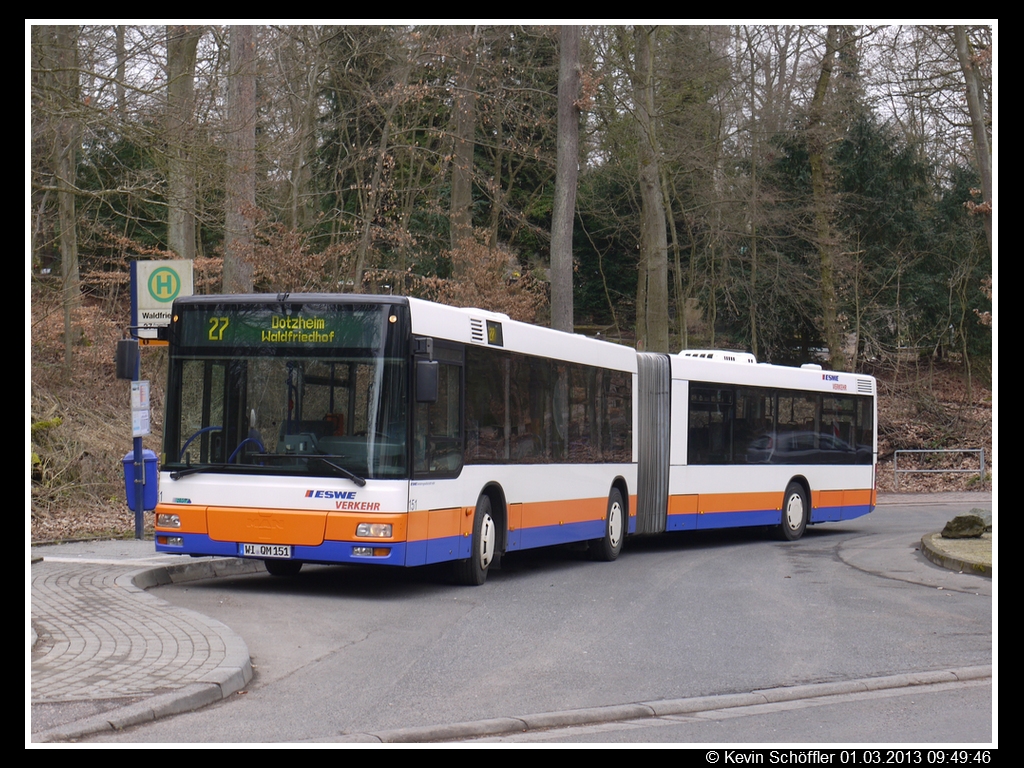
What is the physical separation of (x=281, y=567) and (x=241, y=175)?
6905mm

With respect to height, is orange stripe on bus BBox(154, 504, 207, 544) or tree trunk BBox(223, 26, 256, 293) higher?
tree trunk BBox(223, 26, 256, 293)

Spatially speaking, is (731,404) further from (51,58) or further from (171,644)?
(171,644)

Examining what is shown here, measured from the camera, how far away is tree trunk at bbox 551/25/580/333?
71.6 ft

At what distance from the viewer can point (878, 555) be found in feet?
55.1

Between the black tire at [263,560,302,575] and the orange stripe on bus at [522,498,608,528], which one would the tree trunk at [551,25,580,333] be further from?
the black tire at [263,560,302,575]

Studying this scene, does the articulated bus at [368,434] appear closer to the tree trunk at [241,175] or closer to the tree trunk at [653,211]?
the tree trunk at [241,175]

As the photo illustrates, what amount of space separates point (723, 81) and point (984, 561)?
19.1m

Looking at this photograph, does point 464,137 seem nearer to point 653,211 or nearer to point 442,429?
point 653,211

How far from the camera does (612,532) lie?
16672 millimetres

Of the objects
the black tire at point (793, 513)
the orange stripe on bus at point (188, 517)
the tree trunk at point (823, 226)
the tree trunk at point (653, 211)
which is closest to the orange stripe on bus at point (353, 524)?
the orange stripe on bus at point (188, 517)

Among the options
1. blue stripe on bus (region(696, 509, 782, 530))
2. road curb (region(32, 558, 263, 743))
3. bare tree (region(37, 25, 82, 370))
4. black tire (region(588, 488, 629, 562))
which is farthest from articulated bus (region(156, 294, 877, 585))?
blue stripe on bus (region(696, 509, 782, 530))

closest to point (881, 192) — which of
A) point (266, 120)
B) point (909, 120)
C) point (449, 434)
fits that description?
point (909, 120)

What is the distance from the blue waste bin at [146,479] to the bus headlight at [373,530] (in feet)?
15.4

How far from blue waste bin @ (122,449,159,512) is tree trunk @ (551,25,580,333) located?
7.93 meters
